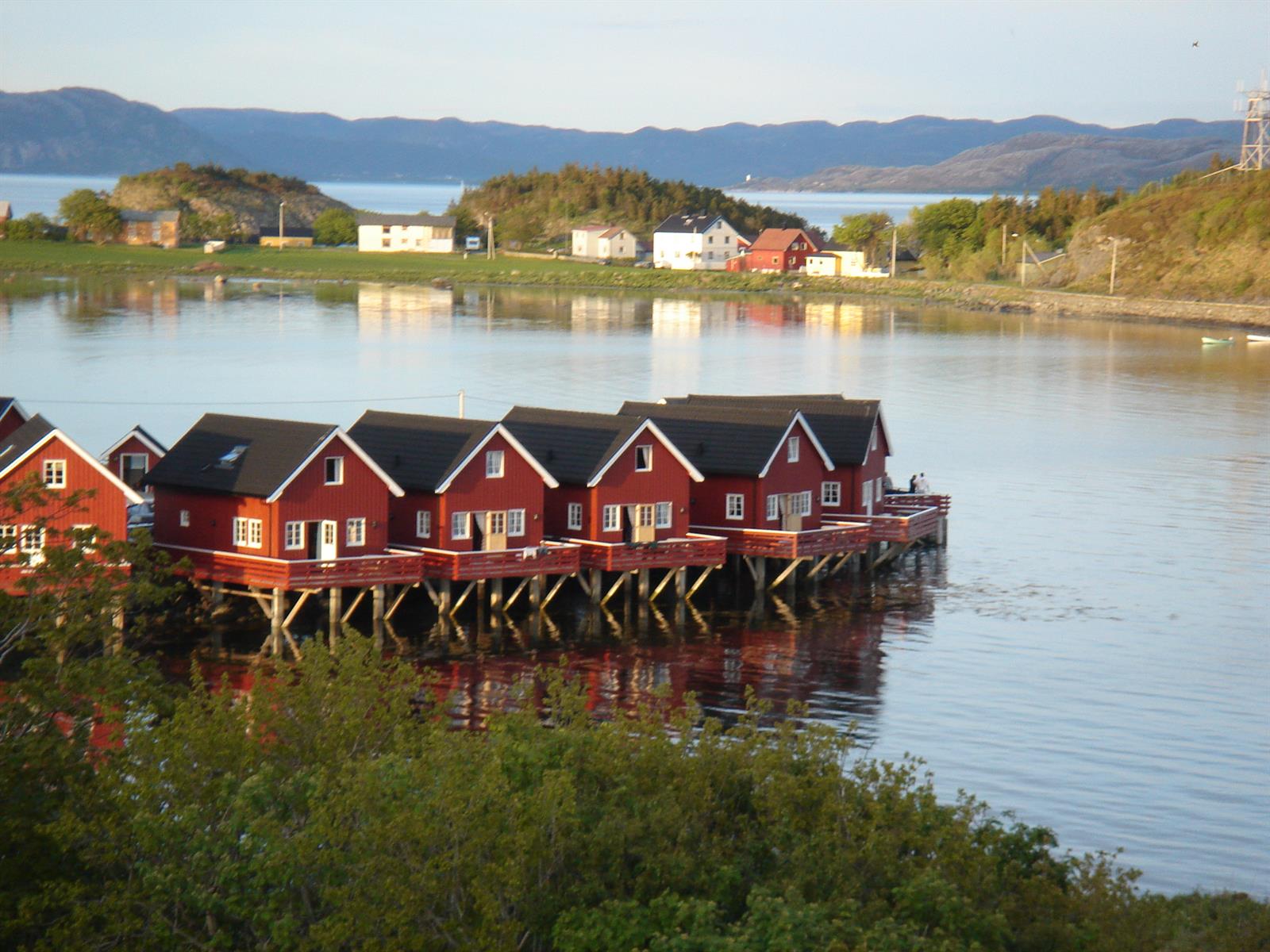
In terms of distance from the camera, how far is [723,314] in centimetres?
14500

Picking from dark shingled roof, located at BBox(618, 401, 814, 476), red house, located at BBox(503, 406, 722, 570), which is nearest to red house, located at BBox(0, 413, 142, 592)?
red house, located at BBox(503, 406, 722, 570)

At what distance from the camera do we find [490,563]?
40156 millimetres

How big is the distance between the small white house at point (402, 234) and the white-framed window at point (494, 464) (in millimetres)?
152975

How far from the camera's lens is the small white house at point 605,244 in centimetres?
18800

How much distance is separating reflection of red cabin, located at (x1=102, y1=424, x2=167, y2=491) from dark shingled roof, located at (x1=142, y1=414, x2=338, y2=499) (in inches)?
106

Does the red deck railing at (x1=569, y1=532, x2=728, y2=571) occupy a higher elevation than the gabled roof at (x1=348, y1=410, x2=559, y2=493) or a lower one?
lower

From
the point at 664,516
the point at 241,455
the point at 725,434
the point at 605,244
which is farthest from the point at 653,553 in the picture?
the point at 605,244

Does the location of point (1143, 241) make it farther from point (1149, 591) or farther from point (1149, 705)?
point (1149, 705)

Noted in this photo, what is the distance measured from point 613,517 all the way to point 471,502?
13.3 ft

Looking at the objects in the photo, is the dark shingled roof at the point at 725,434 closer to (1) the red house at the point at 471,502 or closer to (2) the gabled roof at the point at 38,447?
(1) the red house at the point at 471,502

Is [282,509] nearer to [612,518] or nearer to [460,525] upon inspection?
[460,525]

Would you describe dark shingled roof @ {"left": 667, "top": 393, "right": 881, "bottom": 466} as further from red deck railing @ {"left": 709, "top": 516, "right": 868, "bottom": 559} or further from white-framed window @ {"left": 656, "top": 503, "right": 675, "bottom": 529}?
white-framed window @ {"left": 656, "top": 503, "right": 675, "bottom": 529}

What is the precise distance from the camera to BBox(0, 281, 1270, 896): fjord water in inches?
1291

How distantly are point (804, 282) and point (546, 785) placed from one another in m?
158
